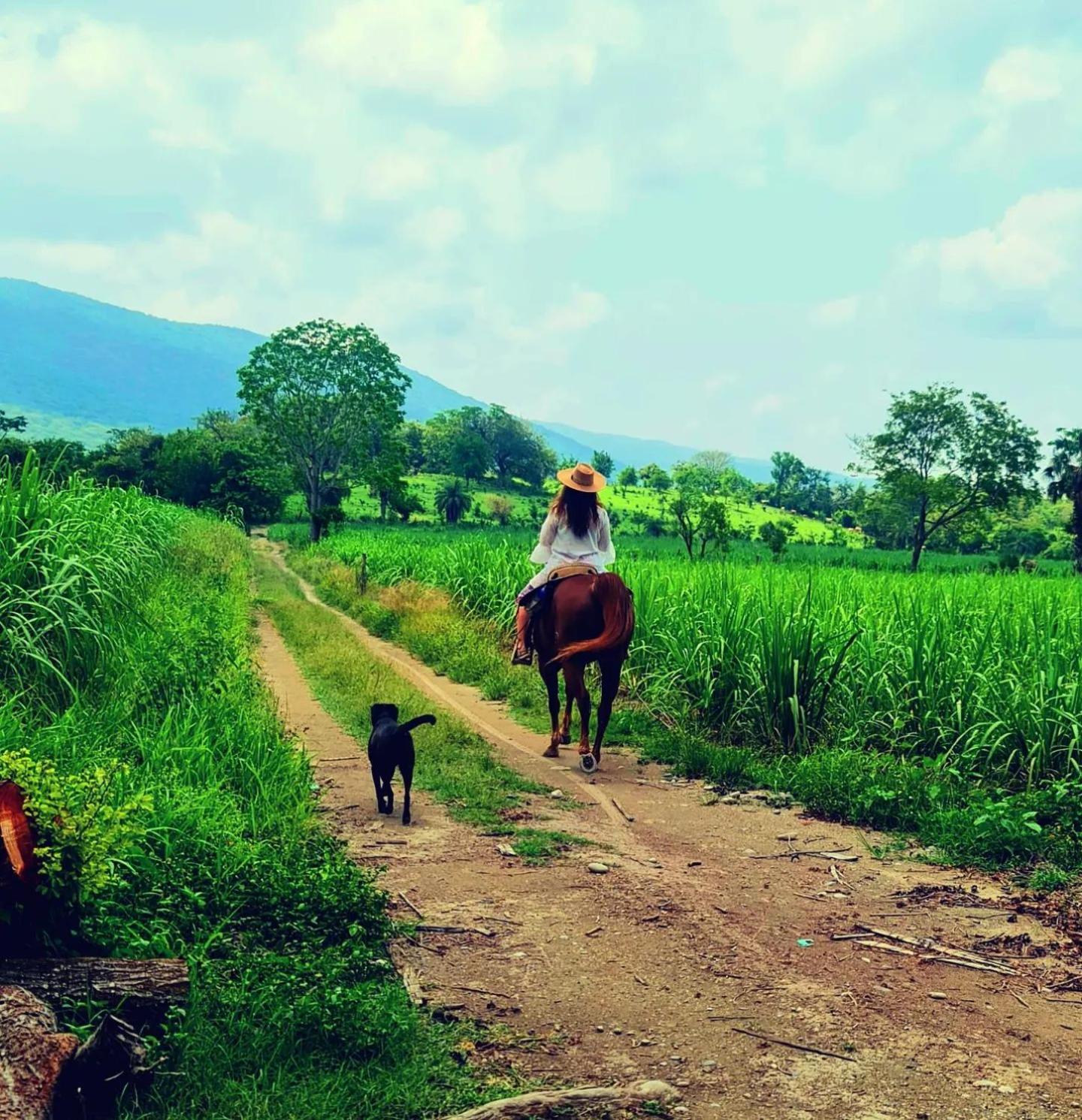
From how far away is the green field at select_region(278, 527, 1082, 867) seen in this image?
20.9ft

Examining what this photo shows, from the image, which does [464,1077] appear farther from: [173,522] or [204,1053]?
[173,522]

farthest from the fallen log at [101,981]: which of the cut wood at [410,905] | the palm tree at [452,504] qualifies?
the palm tree at [452,504]

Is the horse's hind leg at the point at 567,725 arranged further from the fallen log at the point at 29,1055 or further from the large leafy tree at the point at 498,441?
the large leafy tree at the point at 498,441

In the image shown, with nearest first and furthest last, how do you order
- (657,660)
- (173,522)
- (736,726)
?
(736,726) < (657,660) < (173,522)

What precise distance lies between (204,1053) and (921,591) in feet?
35.8

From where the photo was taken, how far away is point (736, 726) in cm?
845

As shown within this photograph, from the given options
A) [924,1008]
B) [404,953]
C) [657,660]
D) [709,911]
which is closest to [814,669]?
[657,660]

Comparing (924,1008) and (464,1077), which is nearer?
(464,1077)

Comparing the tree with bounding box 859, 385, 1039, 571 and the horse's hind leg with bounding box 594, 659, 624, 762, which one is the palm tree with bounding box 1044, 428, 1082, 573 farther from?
the horse's hind leg with bounding box 594, 659, 624, 762

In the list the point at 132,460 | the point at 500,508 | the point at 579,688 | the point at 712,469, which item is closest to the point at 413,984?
the point at 579,688

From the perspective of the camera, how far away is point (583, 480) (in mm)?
8492

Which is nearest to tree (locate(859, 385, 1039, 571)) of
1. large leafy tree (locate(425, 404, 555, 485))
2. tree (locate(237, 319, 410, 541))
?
tree (locate(237, 319, 410, 541))

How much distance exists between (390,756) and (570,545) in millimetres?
3106

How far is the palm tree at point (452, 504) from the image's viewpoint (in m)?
71.9
